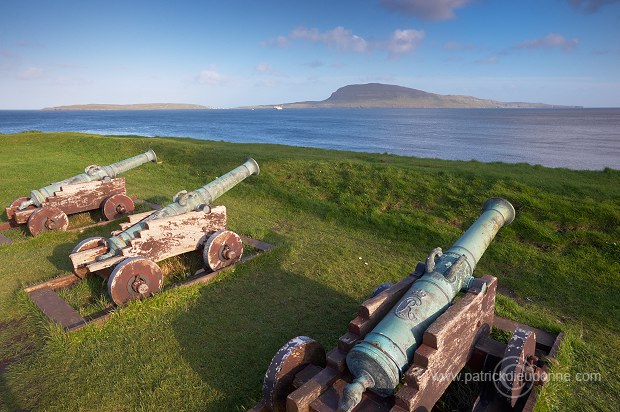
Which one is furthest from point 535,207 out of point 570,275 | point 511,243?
point 570,275

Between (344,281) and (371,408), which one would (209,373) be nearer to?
(371,408)

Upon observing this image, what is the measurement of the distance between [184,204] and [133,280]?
162cm

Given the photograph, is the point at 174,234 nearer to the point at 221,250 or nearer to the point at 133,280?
the point at 221,250

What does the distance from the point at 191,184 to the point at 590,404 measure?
41.7 feet

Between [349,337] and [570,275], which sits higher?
[349,337]

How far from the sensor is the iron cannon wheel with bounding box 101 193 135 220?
9.42 meters

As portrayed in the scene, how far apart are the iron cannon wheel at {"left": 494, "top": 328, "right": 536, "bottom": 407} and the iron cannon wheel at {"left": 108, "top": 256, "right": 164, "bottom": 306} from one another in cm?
445

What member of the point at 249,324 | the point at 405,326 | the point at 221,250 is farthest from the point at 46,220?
the point at 405,326

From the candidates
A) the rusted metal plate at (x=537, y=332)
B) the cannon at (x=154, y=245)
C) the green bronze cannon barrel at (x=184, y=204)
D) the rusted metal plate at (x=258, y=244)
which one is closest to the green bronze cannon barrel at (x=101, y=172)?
the green bronze cannon barrel at (x=184, y=204)

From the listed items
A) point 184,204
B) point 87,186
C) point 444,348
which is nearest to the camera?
point 444,348

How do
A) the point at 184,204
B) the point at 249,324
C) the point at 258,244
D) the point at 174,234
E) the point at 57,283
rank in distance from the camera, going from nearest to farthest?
the point at 249,324, the point at 57,283, the point at 174,234, the point at 184,204, the point at 258,244

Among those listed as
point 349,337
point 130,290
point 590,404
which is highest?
point 349,337

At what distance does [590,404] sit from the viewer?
12.7 feet

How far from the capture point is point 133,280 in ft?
17.8
